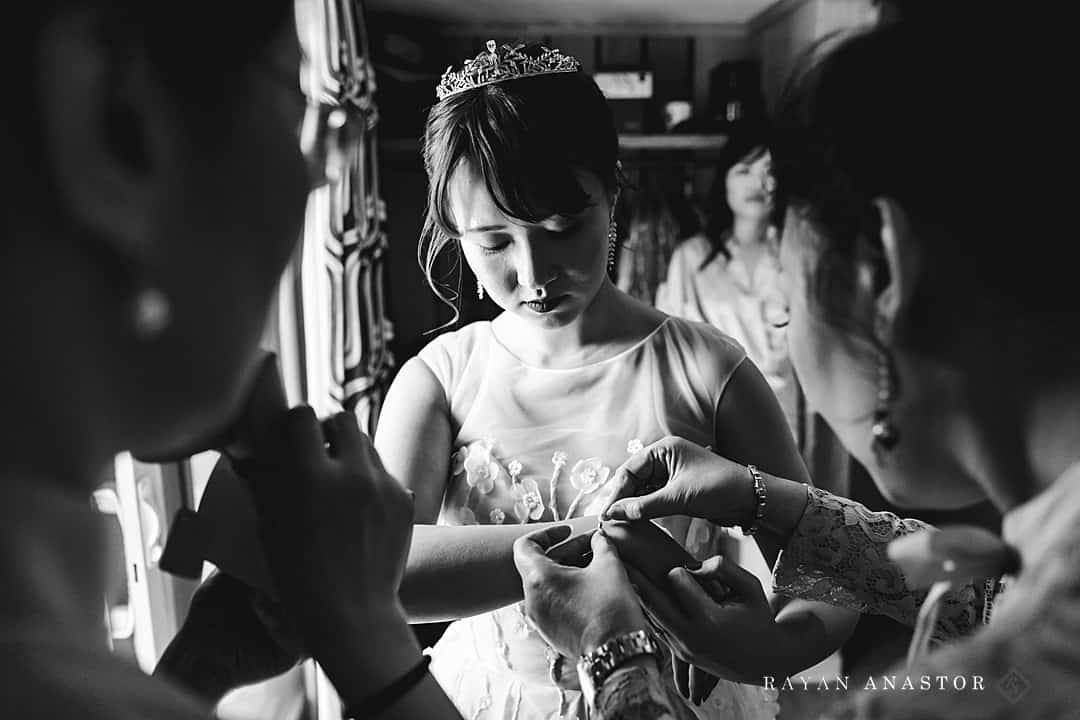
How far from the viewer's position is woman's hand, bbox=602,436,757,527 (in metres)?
0.78

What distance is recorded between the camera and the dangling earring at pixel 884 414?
0.44 metres

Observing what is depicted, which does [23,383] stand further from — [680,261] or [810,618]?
[680,261]

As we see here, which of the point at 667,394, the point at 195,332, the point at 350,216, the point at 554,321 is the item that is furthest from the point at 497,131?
the point at 350,216

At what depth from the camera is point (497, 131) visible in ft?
3.01

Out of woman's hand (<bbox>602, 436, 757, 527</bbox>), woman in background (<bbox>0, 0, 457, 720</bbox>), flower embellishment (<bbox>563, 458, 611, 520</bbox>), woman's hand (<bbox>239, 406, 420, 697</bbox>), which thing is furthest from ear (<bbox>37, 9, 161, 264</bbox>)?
flower embellishment (<bbox>563, 458, 611, 520</bbox>)

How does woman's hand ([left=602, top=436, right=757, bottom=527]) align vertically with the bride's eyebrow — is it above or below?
below

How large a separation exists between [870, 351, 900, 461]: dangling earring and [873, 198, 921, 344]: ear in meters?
0.02

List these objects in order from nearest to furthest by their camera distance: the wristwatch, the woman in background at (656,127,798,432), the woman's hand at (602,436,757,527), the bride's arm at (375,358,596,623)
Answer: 1. the wristwatch
2. the woman's hand at (602,436,757,527)
3. the bride's arm at (375,358,596,623)
4. the woman in background at (656,127,798,432)

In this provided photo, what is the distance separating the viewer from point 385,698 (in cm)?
47

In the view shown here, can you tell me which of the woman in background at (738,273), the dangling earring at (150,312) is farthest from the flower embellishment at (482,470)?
the woman in background at (738,273)

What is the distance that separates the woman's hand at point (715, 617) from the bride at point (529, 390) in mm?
88

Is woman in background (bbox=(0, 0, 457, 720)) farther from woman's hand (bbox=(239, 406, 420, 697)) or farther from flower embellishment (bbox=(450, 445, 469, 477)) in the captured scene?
flower embellishment (bbox=(450, 445, 469, 477))

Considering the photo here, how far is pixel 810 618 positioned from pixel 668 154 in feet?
6.75

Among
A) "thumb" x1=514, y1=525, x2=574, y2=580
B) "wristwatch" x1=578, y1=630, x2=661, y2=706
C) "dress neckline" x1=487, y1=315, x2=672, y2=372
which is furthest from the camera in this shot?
"dress neckline" x1=487, y1=315, x2=672, y2=372
